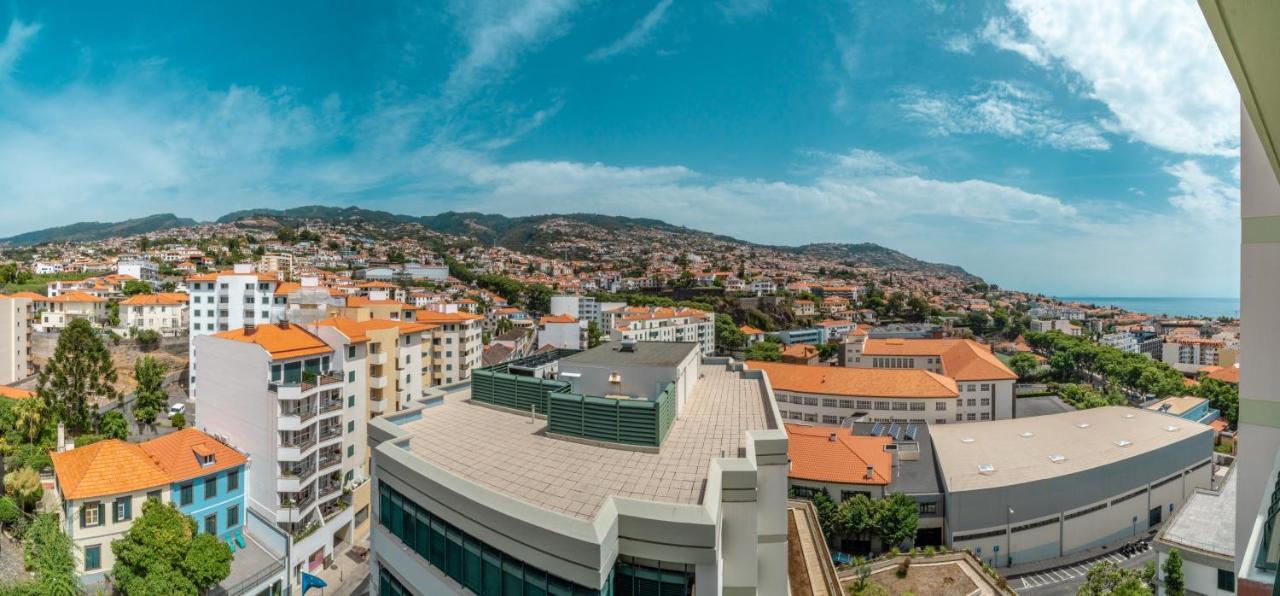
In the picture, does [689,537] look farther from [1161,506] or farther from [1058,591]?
[1161,506]

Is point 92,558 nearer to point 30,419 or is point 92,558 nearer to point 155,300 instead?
point 30,419

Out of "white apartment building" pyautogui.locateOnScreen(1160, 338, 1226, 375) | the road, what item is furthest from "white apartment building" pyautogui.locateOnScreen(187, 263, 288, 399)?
"white apartment building" pyautogui.locateOnScreen(1160, 338, 1226, 375)

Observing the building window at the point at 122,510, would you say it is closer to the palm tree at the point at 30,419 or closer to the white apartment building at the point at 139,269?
the palm tree at the point at 30,419

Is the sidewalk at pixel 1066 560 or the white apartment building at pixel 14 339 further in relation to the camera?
the white apartment building at pixel 14 339

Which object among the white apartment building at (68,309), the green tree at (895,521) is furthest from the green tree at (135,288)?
the green tree at (895,521)

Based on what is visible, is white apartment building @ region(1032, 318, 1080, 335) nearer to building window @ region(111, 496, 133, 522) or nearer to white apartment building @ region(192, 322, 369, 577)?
white apartment building @ region(192, 322, 369, 577)

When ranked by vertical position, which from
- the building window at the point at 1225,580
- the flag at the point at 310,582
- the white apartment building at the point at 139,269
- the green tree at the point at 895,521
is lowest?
the flag at the point at 310,582

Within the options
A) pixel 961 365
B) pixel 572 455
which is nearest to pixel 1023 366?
pixel 961 365
